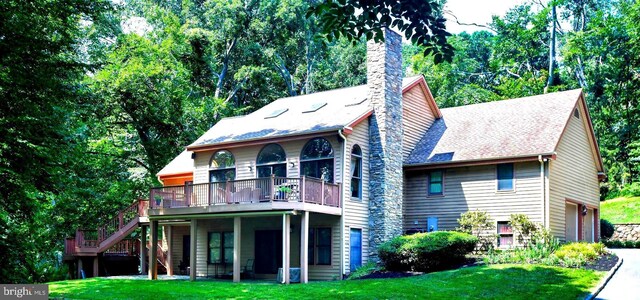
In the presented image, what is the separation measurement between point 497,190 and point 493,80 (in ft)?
92.9

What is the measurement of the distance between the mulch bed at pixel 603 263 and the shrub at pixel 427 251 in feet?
12.5

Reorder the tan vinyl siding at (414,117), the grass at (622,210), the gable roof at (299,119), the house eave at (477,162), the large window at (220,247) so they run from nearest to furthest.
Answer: the house eave at (477,162)
the gable roof at (299,119)
the large window at (220,247)
the tan vinyl siding at (414,117)
the grass at (622,210)

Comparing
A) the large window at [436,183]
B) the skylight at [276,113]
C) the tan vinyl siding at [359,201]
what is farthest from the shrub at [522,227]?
the skylight at [276,113]

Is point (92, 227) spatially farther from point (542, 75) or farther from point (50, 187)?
point (542, 75)

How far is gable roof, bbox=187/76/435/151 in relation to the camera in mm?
23812

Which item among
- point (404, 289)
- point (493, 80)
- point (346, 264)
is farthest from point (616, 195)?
point (404, 289)

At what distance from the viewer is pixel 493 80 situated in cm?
5072

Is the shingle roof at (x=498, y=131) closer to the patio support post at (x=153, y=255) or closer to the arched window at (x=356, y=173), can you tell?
the arched window at (x=356, y=173)

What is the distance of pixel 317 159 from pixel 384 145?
2541 millimetres

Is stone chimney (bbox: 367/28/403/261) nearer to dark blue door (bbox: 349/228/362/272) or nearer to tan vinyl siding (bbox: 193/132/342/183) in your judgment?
dark blue door (bbox: 349/228/362/272)

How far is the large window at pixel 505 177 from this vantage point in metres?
23.9

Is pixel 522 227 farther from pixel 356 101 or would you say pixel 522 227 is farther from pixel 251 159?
pixel 251 159

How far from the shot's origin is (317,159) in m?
23.7

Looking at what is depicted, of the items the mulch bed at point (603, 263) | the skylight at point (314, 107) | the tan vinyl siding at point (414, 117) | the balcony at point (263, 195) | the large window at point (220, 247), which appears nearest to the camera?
the mulch bed at point (603, 263)
